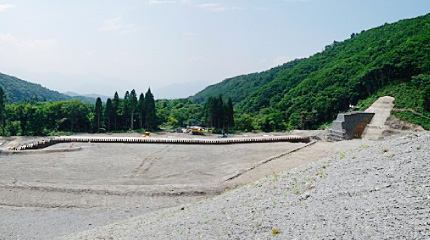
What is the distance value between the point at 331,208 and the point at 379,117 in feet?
124

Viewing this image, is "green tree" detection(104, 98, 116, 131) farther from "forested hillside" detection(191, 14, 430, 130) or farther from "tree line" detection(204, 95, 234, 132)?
"forested hillside" detection(191, 14, 430, 130)

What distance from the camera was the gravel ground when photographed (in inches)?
367

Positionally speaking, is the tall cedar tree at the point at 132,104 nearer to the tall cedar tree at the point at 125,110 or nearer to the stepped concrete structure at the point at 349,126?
the tall cedar tree at the point at 125,110

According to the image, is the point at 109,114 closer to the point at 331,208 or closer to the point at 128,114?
the point at 128,114

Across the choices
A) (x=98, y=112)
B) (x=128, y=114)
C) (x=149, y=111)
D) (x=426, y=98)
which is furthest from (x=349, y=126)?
(x=98, y=112)

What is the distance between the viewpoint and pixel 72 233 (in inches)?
607

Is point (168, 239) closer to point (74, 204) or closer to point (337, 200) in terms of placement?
point (337, 200)

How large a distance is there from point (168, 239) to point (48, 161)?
861 inches

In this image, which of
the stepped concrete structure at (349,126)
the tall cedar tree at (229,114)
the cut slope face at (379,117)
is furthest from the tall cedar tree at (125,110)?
the cut slope face at (379,117)

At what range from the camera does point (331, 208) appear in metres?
10.9

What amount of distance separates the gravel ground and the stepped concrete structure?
25.2m

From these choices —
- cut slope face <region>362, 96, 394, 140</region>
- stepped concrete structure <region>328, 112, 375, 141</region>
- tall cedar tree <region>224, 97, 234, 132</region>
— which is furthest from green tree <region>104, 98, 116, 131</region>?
cut slope face <region>362, 96, 394, 140</region>

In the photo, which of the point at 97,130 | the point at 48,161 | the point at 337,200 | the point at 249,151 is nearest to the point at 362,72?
the point at 249,151

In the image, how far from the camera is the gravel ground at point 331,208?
9.33 meters
